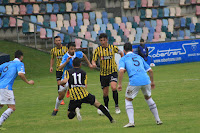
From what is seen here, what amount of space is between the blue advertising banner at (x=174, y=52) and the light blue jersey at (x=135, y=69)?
732 inches

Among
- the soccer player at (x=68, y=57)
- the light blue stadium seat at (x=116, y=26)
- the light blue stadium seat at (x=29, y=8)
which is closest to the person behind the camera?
the soccer player at (x=68, y=57)

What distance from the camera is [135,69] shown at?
9391 millimetres

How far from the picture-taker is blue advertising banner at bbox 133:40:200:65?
2823 cm

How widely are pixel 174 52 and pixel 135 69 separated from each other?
19.9 m

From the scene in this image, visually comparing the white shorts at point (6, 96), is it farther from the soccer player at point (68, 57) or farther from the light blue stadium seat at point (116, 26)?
the light blue stadium seat at point (116, 26)

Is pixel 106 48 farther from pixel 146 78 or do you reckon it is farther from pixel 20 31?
pixel 20 31

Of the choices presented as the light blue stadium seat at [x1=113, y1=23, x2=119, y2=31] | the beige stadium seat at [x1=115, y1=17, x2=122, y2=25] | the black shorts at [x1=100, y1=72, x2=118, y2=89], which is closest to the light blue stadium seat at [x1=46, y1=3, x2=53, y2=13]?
the light blue stadium seat at [x1=113, y1=23, x2=119, y2=31]

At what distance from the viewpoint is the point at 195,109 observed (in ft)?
38.2

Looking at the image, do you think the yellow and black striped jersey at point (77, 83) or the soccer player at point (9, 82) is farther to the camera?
the soccer player at point (9, 82)

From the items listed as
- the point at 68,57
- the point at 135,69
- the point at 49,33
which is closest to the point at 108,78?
the point at 68,57

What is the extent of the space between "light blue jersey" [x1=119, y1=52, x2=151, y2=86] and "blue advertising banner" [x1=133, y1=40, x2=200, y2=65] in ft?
61.0

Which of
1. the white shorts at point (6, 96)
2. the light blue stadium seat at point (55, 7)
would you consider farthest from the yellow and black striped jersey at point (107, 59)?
the light blue stadium seat at point (55, 7)

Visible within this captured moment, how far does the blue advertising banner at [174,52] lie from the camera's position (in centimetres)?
2823

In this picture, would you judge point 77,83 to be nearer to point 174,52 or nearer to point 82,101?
point 82,101
